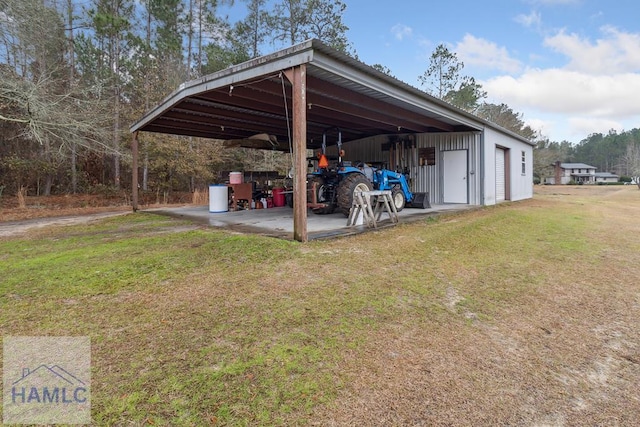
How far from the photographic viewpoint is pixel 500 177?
12.8 meters

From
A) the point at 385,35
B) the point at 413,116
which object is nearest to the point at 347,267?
the point at 413,116

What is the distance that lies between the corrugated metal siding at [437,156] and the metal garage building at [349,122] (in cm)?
3

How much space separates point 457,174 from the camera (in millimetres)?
11336

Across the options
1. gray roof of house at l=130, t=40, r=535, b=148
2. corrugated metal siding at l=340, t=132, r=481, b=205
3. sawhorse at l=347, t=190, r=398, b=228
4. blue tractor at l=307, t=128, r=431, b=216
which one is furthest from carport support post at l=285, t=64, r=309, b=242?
corrugated metal siding at l=340, t=132, r=481, b=205

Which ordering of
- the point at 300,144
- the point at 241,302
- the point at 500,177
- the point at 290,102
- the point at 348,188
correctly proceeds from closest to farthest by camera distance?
the point at 241,302 < the point at 300,144 < the point at 348,188 < the point at 290,102 < the point at 500,177

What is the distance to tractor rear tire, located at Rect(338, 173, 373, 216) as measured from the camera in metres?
6.87

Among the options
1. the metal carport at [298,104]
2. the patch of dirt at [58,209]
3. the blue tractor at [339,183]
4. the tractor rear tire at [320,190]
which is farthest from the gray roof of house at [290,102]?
the patch of dirt at [58,209]

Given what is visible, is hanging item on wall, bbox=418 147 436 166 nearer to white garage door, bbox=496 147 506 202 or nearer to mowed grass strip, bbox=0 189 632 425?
white garage door, bbox=496 147 506 202

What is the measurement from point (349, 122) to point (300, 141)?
5.77m

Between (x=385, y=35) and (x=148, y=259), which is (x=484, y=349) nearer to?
(x=148, y=259)

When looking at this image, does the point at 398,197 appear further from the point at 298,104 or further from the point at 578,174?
the point at 578,174

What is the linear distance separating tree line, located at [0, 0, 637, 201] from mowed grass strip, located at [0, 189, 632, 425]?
6471 millimetres

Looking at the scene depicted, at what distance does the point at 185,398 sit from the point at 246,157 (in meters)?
16.9

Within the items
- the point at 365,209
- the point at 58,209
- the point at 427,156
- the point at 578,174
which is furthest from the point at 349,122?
the point at 578,174
